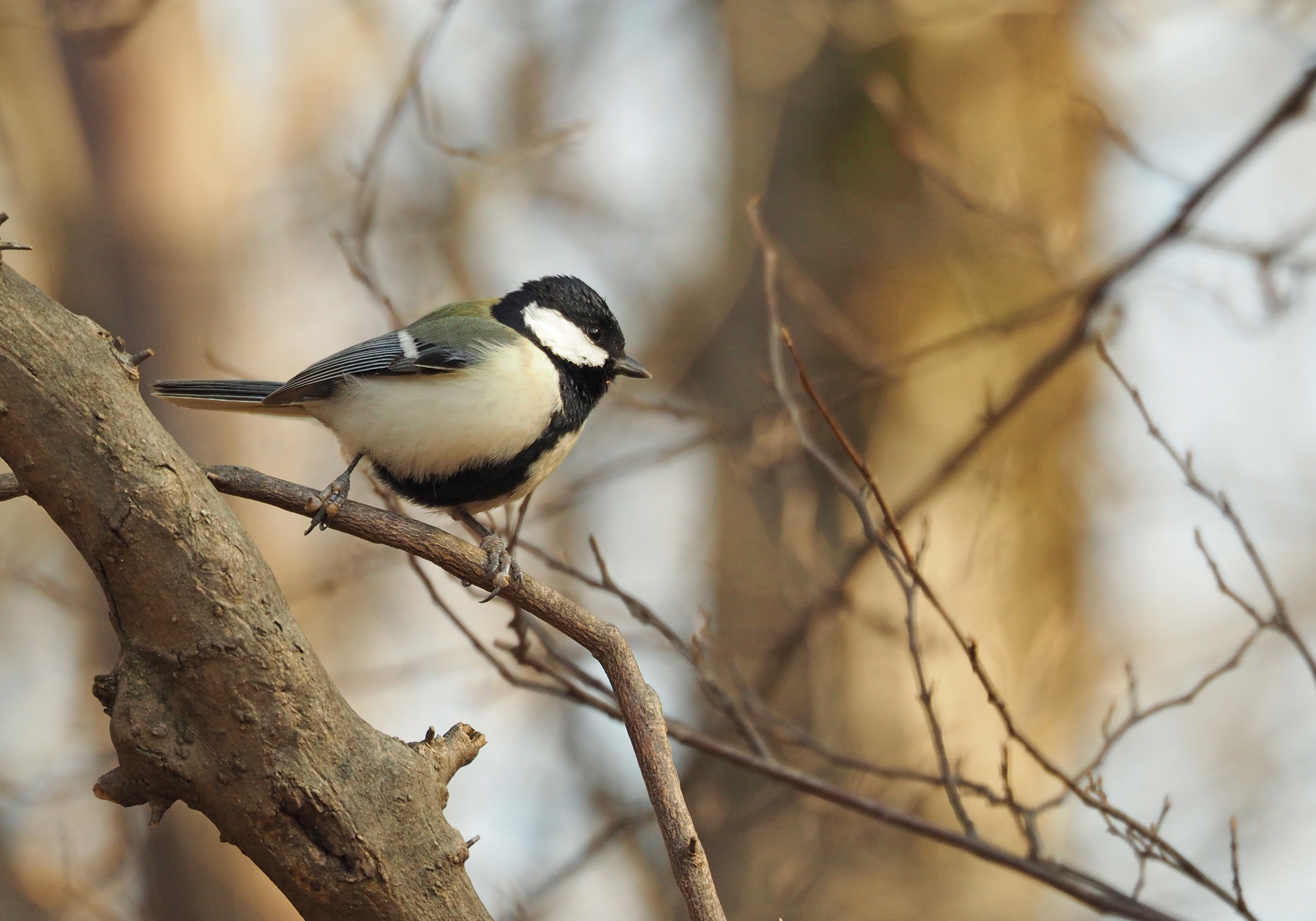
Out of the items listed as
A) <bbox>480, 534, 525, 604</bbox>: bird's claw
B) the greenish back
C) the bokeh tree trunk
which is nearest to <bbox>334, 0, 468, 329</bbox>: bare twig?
the greenish back

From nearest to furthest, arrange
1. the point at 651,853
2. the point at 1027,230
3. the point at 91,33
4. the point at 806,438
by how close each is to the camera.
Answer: the point at 806,438 → the point at 1027,230 → the point at 91,33 → the point at 651,853

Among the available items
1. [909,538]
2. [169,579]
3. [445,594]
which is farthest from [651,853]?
[169,579]

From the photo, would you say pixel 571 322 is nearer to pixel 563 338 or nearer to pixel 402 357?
pixel 563 338

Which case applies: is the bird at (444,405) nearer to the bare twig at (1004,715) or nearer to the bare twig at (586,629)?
the bare twig at (586,629)

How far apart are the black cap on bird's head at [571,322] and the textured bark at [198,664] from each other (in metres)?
1.74

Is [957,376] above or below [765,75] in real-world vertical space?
below

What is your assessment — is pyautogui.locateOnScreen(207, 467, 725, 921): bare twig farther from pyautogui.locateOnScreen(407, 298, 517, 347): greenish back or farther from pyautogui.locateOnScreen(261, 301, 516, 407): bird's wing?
pyautogui.locateOnScreen(407, 298, 517, 347): greenish back

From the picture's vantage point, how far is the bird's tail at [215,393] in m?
3.19

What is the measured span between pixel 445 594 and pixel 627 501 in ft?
5.86

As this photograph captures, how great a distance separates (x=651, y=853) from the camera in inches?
229

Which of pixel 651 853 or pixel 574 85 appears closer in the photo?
pixel 651 853

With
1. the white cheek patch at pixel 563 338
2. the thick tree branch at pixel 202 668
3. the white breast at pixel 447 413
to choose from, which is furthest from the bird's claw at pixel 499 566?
the white cheek patch at pixel 563 338

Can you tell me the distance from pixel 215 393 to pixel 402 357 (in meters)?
0.55

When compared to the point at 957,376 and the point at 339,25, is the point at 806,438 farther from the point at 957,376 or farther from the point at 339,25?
the point at 339,25
